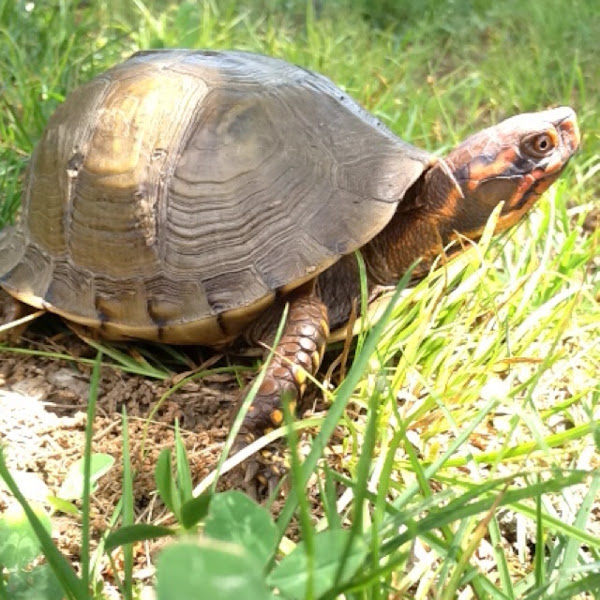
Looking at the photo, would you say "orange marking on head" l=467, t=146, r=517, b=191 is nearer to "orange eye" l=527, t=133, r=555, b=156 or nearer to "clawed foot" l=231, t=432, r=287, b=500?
"orange eye" l=527, t=133, r=555, b=156

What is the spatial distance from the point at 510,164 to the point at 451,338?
1.46ft

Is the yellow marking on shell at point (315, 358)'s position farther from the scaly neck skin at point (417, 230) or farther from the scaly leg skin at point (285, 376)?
the scaly neck skin at point (417, 230)

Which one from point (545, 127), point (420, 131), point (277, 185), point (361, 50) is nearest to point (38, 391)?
point (277, 185)

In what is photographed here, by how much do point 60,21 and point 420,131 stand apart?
63.5 inches

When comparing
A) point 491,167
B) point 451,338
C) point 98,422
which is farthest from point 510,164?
point 98,422

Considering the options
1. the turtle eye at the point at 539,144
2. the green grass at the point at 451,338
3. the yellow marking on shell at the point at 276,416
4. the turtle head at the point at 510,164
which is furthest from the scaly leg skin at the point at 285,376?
the turtle eye at the point at 539,144

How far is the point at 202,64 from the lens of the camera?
5.73 feet

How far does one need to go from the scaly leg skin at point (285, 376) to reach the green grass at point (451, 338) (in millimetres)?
125

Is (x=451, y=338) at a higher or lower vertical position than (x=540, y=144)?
lower

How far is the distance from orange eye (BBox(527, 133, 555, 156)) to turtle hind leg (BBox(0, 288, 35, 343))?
1329 mm

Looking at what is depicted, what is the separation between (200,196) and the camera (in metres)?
1.59

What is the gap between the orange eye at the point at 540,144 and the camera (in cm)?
163

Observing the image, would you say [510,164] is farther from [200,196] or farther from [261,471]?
[261,471]

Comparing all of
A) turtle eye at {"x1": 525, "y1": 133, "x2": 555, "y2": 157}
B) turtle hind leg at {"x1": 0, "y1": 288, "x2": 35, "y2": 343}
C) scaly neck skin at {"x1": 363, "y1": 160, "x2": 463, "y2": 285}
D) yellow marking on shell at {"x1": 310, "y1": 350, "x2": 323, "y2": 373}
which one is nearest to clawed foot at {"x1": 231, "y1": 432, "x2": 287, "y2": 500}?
yellow marking on shell at {"x1": 310, "y1": 350, "x2": 323, "y2": 373}
